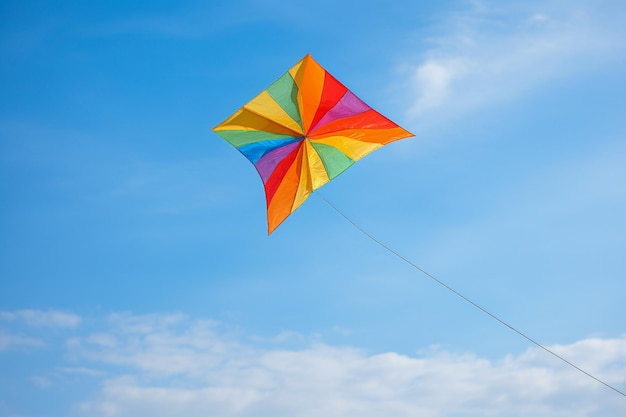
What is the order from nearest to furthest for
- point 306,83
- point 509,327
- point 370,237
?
point 509,327 < point 370,237 < point 306,83

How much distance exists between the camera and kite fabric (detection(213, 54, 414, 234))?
39.9 ft

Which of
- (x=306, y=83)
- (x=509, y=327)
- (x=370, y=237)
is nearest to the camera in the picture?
(x=509, y=327)

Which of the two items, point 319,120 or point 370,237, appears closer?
point 370,237

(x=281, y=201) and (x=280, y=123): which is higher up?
(x=280, y=123)

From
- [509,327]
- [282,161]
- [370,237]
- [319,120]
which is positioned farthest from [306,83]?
[509,327]

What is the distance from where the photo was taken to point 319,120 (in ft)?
40.7

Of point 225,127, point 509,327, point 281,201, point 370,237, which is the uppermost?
point 225,127

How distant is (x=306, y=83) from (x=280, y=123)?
0.87 meters

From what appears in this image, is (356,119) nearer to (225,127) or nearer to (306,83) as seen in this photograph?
(306,83)

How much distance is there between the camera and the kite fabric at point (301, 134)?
12164 millimetres

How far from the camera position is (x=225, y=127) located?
12.4 metres

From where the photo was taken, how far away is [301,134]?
492 inches

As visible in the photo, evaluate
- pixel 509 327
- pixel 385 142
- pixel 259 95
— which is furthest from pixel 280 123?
pixel 509 327

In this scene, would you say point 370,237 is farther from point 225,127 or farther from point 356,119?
point 225,127
